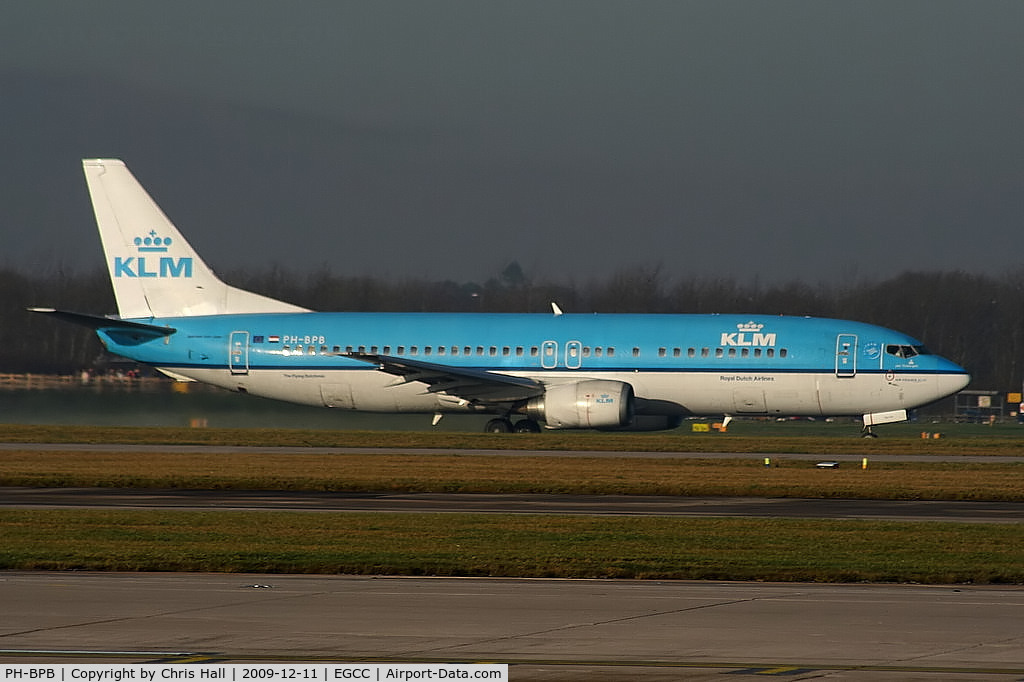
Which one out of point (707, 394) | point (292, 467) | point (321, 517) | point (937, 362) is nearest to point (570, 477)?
point (292, 467)

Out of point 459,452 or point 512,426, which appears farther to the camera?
point 512,426

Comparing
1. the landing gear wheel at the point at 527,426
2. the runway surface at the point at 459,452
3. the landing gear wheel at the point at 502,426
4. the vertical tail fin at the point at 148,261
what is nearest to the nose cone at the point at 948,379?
the runway surface at the point at 459,452

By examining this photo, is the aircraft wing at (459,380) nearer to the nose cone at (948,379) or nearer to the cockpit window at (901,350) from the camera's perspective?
the cockpit window at (901,350)

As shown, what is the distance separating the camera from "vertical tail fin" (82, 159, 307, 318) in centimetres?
4978

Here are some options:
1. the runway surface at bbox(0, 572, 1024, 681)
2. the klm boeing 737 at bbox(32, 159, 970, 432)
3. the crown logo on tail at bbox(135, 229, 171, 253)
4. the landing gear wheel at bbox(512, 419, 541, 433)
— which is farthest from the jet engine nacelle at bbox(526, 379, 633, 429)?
the runway surface at bbox(0, 572, 1024, 681)

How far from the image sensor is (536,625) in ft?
41.5

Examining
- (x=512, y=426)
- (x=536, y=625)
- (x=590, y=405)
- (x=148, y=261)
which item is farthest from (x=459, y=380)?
(x=536, y=625)

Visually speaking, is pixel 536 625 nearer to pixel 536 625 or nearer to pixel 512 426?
pixel 536 625

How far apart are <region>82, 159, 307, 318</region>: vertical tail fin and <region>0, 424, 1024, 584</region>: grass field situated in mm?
14046

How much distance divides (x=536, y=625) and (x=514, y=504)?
12.4 metres

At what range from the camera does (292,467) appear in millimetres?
32750

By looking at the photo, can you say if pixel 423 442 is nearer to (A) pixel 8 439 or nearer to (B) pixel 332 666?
(A) pixel 8 439

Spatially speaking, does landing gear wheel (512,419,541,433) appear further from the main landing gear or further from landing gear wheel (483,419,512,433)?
landing gear wheel (483,419,512,433)

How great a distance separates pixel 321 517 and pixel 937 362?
28.1m
